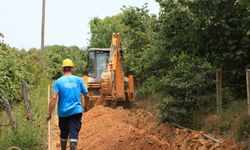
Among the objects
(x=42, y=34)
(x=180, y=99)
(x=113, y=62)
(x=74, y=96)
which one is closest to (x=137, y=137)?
(x=180, y=99)

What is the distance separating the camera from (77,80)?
969cm

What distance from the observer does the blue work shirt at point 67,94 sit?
9.52m

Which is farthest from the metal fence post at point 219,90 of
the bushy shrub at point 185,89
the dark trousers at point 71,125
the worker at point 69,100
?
the dark trousers at point 71,125

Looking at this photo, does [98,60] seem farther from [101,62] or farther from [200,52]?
[200,52]

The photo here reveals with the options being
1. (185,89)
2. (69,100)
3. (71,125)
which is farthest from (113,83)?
(69,100)

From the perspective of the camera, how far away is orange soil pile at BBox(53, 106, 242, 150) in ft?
37.5

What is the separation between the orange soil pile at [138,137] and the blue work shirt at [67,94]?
2.51m

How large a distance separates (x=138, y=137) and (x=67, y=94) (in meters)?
3.41

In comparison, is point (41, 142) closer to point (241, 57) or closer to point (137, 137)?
point (137, 137)

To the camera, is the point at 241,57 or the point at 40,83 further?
the point at 40,83

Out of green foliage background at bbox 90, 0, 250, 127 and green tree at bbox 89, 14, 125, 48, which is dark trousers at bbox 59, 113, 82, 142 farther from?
green tree at bbox 89, 14, 125, 48

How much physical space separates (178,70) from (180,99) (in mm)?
876

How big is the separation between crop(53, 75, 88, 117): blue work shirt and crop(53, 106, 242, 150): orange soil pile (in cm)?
251

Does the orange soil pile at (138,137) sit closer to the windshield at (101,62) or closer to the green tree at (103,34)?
the windshield at (101,62)
